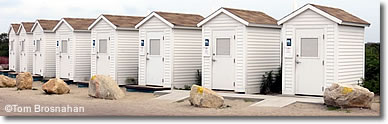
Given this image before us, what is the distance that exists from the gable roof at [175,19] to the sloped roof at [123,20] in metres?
1.59

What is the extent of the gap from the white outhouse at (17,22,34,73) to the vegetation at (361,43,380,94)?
17546 millimetres

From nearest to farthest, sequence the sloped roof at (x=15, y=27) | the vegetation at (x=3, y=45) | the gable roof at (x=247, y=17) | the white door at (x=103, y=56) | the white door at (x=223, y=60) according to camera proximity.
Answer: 1. the gable roof at (x=247, y=17)
2. the white door at (x=223, y=60)
3. the white door at (x=103, y=56)
4. the sloped roof at (x=15, y=27)
5. the vegetation at (x=3, y=45)

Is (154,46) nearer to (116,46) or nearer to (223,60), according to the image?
(116,46)

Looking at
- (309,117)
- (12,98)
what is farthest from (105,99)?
(309,117)

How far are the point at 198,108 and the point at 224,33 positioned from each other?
4.17 m

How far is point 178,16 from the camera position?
66.1ft

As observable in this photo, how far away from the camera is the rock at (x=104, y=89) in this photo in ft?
54.8

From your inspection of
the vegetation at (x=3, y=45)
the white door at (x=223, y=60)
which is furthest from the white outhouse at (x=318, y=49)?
the vegetation at (x=3, y=45)

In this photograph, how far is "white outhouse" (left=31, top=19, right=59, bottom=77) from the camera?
87.3 feet

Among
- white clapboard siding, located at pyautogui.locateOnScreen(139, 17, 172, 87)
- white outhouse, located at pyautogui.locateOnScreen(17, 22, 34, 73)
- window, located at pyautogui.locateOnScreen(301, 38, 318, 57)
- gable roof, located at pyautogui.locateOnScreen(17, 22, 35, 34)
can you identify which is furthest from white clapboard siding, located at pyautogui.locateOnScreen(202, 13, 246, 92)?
gable roof, located at pyautogui.locateOnScreen(17, 22, 35, 34)

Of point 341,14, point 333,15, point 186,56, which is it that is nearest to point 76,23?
point 186,56

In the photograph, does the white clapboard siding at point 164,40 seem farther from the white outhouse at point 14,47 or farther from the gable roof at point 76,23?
the white outhouse at point 14,47

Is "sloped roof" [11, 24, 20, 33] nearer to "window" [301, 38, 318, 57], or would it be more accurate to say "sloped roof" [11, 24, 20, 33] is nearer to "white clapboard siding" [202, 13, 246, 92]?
"white clapboard siding" [202, 13, 246, 92]

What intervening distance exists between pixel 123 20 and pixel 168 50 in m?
3.87
